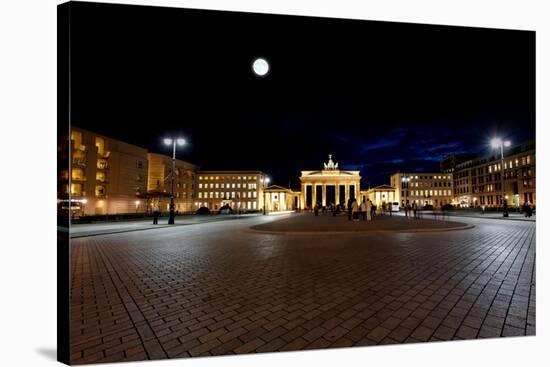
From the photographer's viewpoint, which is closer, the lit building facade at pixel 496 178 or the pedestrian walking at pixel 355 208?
the pedestrian walking at pixel 355 208

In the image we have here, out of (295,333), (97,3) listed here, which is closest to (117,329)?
(295,333)

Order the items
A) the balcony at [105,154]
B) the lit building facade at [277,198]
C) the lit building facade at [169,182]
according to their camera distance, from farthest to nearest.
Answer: the lit building facade at [277,198] < the lit building facade at [169,182] < the balcony at [105,154]

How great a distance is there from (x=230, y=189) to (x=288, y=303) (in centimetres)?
9015

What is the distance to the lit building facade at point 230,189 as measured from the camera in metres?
91.1

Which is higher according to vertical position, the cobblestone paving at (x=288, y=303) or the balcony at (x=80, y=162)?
the balcony at (x=80, y=162)

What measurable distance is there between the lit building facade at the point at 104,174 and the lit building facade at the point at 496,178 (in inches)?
2719

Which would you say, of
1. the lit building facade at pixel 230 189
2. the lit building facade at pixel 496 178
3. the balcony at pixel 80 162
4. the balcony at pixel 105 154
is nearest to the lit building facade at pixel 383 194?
the lit building facade at pixel 496 178

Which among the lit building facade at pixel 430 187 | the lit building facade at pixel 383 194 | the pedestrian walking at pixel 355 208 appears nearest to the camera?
the pedestrian walking at pixel 355 208

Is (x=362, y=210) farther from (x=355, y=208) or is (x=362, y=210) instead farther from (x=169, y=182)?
(x=169, y=182)

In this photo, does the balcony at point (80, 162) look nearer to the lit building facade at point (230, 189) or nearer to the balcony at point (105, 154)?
the balcony at point (105, 154)

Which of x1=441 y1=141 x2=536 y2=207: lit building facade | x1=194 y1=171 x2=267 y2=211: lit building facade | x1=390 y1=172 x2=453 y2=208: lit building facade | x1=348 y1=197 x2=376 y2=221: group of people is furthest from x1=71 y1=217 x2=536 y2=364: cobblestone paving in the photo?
x1=390 y1=172 x2=453 y2=208: lit building facade

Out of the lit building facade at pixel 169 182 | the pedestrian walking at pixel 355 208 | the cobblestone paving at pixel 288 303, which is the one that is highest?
the lit building facade at pixel 169 182

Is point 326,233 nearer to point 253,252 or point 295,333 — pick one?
point 253,252

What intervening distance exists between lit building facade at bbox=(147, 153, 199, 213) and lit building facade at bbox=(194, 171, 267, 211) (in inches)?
125
